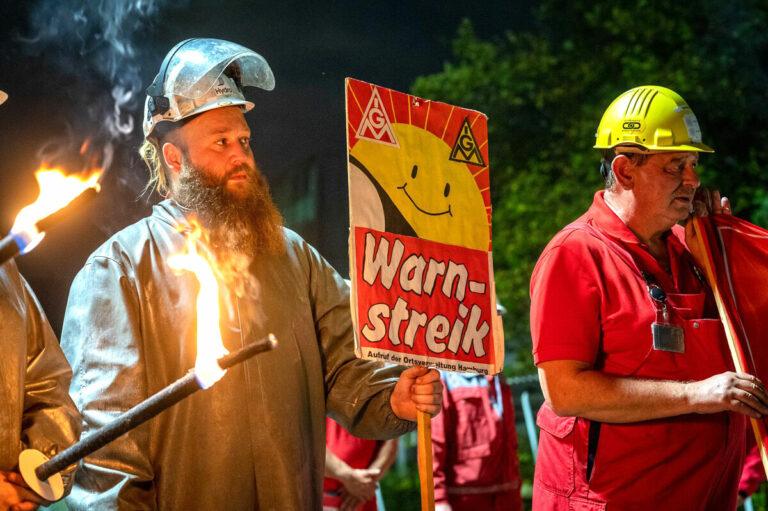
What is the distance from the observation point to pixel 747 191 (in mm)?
11508

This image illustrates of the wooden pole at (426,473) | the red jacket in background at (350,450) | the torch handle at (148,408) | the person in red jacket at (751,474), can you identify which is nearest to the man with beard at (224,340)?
the wooden pole at (426,473)

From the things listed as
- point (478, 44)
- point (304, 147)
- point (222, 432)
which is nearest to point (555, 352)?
point (222, 432)

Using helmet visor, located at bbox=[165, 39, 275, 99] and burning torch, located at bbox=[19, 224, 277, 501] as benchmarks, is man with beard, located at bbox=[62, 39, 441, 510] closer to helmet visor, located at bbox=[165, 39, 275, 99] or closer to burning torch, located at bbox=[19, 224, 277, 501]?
helmet visor, located at bbox=[165, 39, 275, 99]

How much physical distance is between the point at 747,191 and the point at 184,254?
9505 millimetres

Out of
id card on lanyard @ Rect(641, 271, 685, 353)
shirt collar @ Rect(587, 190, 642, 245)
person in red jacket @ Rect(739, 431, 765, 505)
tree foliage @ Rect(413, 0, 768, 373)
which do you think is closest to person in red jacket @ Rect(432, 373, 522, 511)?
person in red jacket @ Rect(739, 431, 765, 505)

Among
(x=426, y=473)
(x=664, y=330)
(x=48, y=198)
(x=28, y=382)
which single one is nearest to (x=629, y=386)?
(x=664, y=330)

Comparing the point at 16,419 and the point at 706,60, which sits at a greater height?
the point at 706,60

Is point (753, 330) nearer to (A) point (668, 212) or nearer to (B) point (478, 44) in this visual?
(A) point (668, 212)

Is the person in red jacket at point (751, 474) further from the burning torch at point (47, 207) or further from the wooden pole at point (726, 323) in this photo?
the burning torch at point (47, 207)

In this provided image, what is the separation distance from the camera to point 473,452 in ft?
18.2

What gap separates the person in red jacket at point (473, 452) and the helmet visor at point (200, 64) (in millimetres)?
2581

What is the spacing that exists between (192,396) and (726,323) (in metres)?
1.90

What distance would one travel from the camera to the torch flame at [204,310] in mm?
2105

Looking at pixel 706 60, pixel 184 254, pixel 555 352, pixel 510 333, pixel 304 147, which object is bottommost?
pixel 510 333
